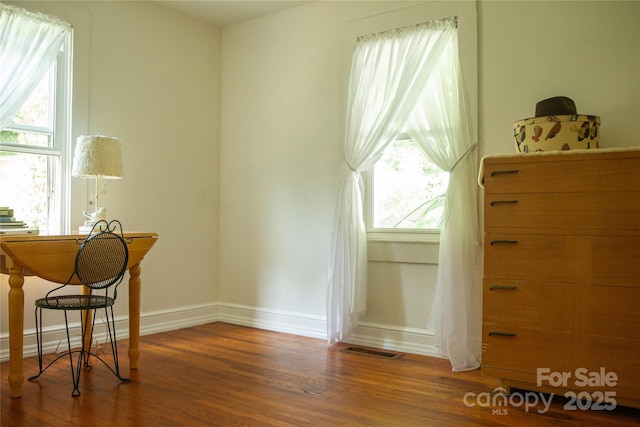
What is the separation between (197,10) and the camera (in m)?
4.62

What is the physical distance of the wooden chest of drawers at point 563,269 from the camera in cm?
257

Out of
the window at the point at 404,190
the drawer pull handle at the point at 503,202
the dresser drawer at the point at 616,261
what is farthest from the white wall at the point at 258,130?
the dresser drawer at the point at 616,261

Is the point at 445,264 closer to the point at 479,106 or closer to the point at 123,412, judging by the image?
the point at 479,106

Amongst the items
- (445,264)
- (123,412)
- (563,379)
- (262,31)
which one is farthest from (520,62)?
(123,412)

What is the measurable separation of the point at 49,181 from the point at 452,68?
2.91 meters

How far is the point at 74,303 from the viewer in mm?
2939

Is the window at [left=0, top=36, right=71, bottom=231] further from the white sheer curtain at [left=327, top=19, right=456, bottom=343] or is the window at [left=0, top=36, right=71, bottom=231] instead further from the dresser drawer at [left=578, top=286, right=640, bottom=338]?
the dresser drawer at [left=578, top=286, right=640, bottom=338]

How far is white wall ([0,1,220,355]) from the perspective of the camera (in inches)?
156

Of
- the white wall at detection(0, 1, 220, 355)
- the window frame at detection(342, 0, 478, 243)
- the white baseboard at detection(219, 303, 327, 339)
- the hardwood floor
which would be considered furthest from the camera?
the white baseboard at detection(219, 303, 327, 339)

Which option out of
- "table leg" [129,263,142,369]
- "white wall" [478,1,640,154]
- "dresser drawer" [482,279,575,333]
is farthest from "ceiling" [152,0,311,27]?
"dresser drawer" [482,279,575,333]

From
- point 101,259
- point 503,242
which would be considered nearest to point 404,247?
point 503,242

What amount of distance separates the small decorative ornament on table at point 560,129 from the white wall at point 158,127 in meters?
2.87

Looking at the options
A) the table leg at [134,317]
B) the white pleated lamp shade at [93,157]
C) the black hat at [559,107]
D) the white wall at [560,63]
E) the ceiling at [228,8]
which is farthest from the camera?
the ceiling at [228,8]

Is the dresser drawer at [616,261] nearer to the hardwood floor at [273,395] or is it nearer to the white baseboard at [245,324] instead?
the hardwood floor at [273,395]
